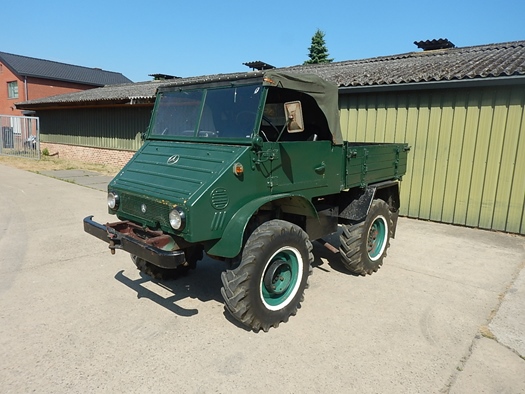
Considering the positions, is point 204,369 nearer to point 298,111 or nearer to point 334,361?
point 334,361

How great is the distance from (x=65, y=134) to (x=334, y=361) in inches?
806

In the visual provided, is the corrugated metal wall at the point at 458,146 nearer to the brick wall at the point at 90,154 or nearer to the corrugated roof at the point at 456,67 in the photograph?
the corrugated roof at the point at 456,67

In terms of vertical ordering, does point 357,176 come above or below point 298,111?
below

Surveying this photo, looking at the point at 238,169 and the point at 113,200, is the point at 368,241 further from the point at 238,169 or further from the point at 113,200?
the point at 113,200

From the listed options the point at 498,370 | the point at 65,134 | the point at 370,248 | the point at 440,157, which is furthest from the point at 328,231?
the point at 65,134

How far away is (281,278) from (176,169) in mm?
1494

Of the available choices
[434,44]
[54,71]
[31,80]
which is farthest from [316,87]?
[54,71]

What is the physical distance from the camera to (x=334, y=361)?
3037 mm

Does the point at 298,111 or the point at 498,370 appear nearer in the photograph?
the point at 498,370

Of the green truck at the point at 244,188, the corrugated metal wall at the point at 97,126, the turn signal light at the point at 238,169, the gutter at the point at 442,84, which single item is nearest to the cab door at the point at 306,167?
the green truck at the point at 244,188

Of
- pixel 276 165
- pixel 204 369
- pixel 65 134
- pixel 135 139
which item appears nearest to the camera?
pixel 204 369

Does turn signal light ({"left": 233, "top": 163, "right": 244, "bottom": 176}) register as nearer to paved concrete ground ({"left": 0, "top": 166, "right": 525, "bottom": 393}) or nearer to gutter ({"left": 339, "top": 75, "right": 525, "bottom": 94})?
paved concrete ground ({"left": 0, "top": 166, "right": 525, "bottom": 393})

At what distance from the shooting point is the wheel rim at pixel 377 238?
5.08 m

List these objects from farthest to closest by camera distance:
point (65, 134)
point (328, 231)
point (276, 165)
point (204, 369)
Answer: point (65, 134), point (328, 231), point (276, 165), point (204, 369)
